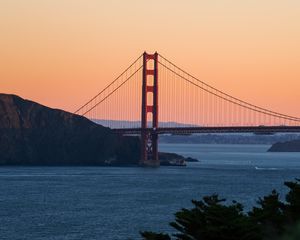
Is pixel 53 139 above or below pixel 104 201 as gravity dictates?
above

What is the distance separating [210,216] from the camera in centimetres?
1388

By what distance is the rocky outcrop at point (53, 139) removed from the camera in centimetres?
9406

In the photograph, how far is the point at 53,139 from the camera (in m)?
98.5

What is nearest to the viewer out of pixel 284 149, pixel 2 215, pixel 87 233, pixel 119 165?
pixel 87 233

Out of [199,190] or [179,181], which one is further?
[179,181]

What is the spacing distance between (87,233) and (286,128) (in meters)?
35.0

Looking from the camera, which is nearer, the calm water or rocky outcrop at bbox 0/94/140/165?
the calm water

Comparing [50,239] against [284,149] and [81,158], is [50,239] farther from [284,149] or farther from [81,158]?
[284,149]

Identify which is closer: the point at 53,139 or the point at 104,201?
the point at 104,201

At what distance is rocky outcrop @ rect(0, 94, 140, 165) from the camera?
94062 mm

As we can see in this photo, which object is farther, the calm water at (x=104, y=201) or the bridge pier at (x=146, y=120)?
the bridge pier at (x=146, y=120)

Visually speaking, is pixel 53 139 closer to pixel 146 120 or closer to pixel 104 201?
pixel 146 120

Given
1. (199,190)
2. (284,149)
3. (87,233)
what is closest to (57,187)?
(199,190)

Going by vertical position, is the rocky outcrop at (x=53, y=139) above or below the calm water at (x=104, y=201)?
above
